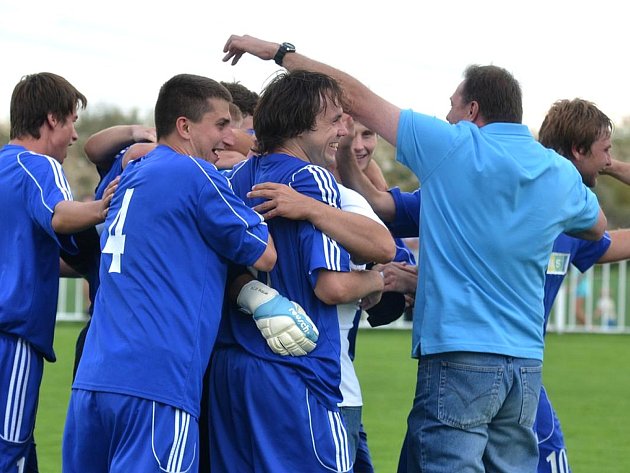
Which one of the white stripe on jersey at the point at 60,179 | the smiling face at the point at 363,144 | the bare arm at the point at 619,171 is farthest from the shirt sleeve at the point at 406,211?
the white stripe on jersey at the point at 60,179

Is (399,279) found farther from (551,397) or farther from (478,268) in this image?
(551,397)

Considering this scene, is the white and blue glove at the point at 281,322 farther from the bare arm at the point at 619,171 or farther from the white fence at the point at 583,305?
the white fence at the point at 583,305

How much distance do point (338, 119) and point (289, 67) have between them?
69 cm

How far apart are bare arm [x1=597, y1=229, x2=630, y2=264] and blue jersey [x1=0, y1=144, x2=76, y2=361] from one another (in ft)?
10.5

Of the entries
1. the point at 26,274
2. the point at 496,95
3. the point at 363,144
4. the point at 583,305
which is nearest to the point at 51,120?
the point at 26,274

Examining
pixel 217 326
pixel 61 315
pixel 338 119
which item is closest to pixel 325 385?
pixel 217 326

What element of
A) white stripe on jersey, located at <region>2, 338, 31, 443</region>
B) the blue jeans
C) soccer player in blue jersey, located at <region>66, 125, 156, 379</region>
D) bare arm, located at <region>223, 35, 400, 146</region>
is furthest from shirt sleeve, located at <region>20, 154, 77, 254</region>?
the blue jeans

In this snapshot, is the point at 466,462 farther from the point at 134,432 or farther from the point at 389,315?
the point at 134,432

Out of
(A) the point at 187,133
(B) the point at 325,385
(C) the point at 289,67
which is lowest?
(B) the point at 325,385

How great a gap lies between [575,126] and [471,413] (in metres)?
2.05

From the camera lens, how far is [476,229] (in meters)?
5.14

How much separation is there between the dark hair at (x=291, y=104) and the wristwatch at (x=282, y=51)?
615 millimetres

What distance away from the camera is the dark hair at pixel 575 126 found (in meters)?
6.27

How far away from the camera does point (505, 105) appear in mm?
5316
